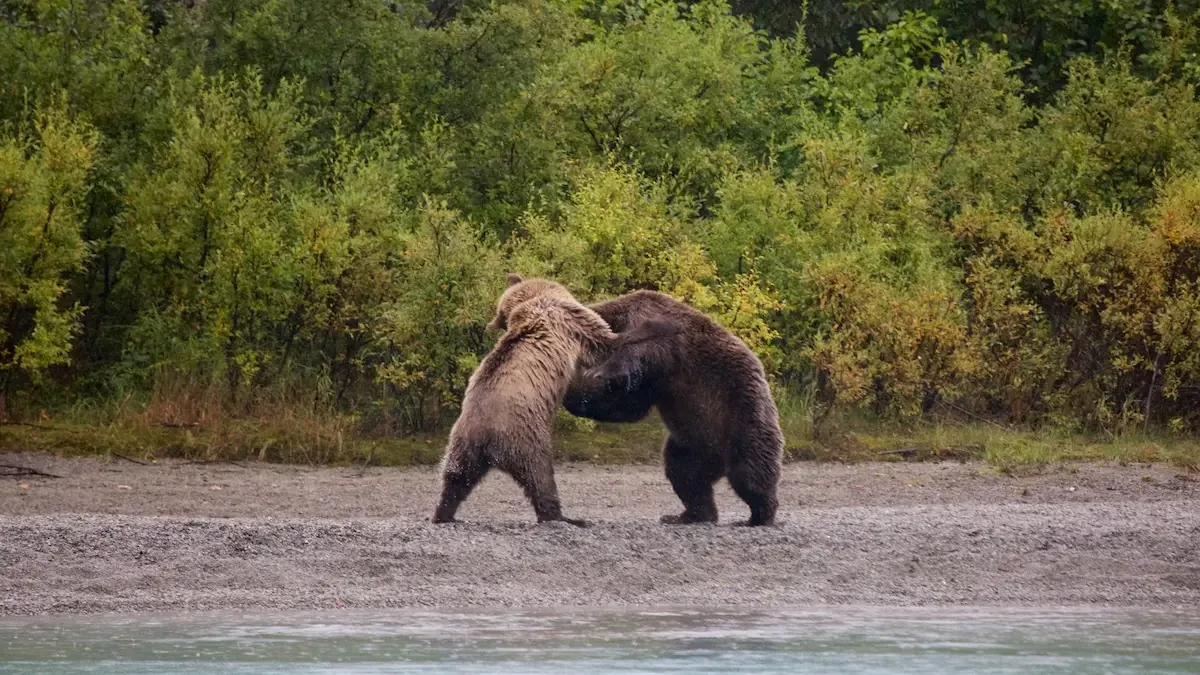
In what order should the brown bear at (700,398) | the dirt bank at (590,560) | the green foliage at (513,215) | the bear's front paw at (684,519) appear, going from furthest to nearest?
the green foliage at (513,215) → the bear's front paw at (684,519) → the brown bear at (700,398) → the dirt bank at (590,560)

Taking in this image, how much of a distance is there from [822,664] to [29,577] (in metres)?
4.48

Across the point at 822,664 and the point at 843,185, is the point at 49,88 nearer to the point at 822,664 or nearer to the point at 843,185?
the point at 843,185

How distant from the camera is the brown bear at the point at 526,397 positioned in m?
10.7

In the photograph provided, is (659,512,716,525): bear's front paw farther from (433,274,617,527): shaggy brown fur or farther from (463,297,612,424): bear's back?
(463,297,612,424): bear's back

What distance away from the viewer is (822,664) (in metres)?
8.34

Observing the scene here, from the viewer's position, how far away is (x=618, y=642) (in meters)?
8.81

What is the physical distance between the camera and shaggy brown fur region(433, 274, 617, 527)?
1073 centimetres

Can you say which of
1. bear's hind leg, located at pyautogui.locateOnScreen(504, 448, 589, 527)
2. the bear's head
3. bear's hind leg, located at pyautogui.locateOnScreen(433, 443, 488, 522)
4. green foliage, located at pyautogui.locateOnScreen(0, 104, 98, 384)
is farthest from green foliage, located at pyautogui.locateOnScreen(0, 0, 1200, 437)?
bear's hind leg, located at pyautogui.locateOnScreen(504, 448, 589, 527)

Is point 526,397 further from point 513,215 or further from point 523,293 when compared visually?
point 513,215

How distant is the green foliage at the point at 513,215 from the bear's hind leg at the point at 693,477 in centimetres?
527

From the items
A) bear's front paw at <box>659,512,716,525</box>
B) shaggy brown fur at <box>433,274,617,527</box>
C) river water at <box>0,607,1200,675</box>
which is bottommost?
river water at <box>0,607,1200,675</box>

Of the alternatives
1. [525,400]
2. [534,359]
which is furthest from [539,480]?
[534,359]

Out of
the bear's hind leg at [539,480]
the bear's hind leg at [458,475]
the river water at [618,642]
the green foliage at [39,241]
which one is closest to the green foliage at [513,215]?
the green foliage at [39,241]

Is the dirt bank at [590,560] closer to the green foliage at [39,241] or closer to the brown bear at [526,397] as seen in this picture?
the brown bear at [526,397]
